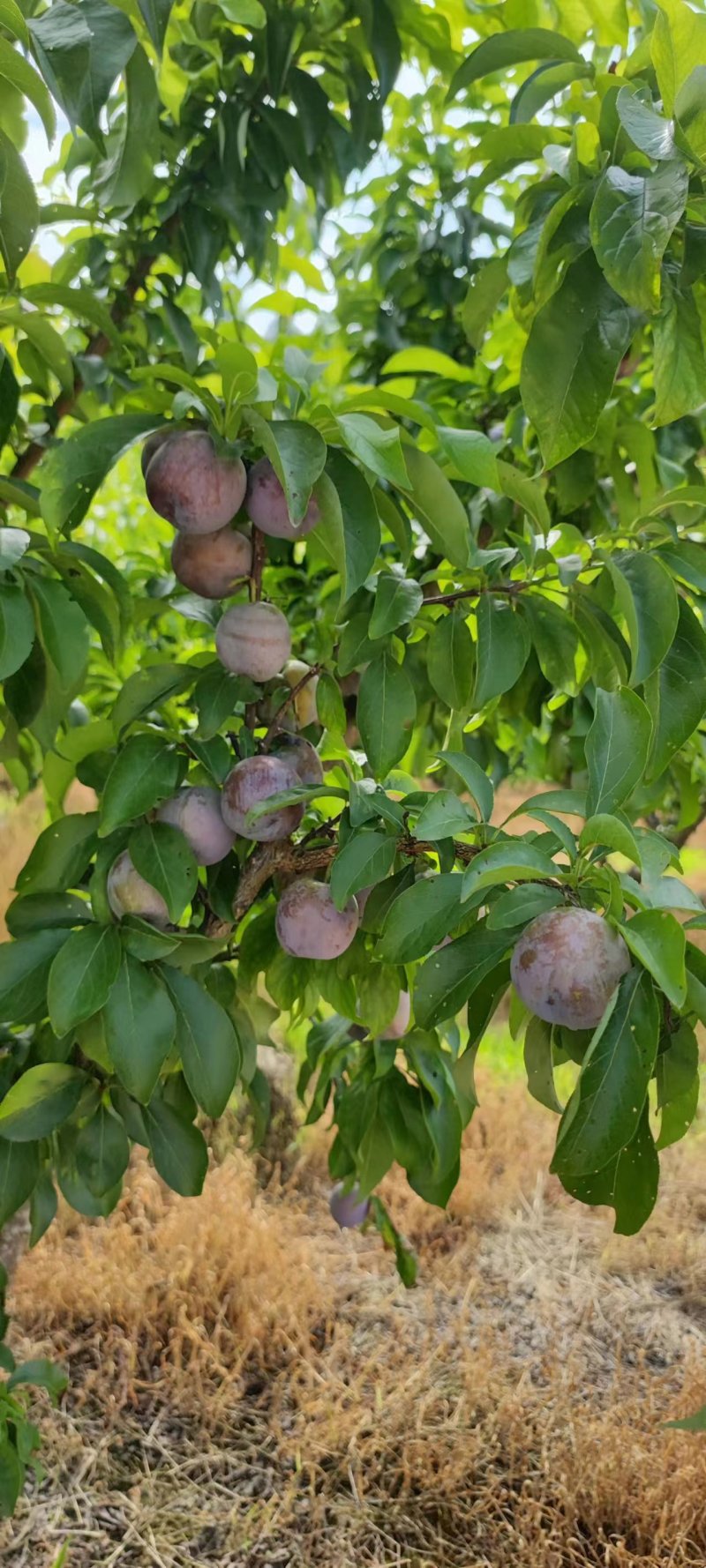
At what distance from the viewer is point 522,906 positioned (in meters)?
0.51

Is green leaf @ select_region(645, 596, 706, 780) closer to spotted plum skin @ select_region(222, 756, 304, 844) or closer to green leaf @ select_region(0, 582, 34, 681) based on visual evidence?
spotted plum skin @ select_region(222, 756, 304, 844)

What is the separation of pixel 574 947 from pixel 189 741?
0.35 metres

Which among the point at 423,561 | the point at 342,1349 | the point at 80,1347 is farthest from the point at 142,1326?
the point at 423,561

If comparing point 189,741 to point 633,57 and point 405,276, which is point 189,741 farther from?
point 405,276

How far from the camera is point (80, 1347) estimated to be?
175 centimetres

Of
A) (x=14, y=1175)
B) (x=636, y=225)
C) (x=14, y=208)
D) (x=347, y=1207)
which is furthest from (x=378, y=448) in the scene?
(x=347, y=1207)

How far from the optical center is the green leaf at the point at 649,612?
62 cm

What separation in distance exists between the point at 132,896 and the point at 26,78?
18.6 inches

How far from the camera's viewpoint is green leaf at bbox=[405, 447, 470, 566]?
657 millimetres

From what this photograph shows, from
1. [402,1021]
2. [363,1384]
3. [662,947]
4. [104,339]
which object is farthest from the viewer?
[363,1384]

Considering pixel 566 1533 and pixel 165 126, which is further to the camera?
pixel 566 1533

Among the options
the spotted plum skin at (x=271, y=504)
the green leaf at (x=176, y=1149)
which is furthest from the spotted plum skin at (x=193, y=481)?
the green leaf at (x=176, y=1149)

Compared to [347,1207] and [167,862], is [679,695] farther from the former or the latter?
[347,1207]

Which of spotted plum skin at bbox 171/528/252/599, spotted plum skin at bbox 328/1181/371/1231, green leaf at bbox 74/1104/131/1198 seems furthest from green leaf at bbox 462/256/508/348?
spotted plum skin at bbox 328/1181/371/1231
